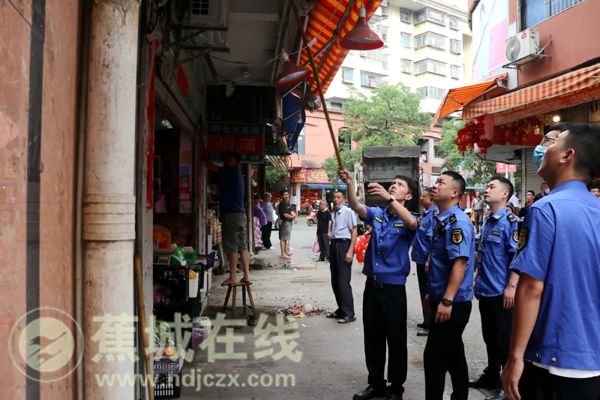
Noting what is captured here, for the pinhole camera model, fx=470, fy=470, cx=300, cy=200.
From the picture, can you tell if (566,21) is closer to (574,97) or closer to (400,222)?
(574,97)

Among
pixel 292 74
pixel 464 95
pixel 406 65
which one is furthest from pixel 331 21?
pixel 406 65

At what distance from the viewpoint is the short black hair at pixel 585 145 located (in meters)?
2.03

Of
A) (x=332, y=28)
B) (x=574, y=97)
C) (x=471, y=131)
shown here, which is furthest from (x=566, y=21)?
(x=332, y=28)

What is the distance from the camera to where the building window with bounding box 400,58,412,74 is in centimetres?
4190

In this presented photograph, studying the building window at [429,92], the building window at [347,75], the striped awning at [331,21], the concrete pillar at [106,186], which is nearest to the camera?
the concrete pillar at [106,186]

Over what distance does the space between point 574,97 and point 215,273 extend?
741 centimetres

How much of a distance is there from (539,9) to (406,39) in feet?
111

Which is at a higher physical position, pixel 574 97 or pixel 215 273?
pixel 574 97

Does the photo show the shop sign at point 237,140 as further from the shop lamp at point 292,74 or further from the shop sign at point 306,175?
the shop sign at point 306,175

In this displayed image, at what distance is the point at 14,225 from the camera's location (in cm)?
177

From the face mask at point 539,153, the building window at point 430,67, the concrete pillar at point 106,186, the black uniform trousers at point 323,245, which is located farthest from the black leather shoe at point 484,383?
the building window at point 430,67

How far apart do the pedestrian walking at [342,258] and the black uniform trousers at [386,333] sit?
7.00 feet

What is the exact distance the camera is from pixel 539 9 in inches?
396

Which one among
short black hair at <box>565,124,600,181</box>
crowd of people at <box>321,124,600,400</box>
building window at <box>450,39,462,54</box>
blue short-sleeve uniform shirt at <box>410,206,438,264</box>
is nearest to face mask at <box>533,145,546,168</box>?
crowd of people at <box>321,124,600,400</box>
